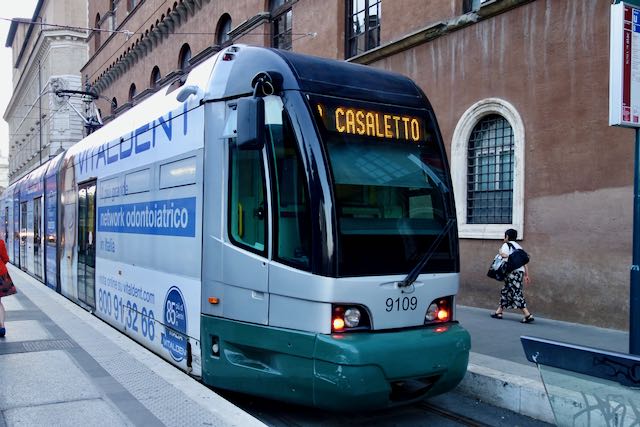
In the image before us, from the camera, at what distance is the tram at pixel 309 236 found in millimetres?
4340

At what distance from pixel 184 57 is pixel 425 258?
21170 mm

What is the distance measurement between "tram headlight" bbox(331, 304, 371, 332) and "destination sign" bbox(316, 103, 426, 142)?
54.3 inches

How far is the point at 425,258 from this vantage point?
474 cm

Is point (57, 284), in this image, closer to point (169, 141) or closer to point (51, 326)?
point (51, 326)

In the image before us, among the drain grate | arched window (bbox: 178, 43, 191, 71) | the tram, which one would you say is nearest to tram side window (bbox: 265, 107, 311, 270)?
the tram

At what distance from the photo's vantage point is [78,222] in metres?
9.95

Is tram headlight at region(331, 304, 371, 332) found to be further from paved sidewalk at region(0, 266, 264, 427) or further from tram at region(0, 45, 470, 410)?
paved sidewalk at region(0, 266, 264, 427)

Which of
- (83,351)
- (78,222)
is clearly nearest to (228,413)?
(83,351)

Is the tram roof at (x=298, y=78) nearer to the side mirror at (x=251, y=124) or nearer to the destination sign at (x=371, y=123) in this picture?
the destination sign at (x=371, y=123)

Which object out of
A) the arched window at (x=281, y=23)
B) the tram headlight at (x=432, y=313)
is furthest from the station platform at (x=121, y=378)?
the arched window at (x=281, y=23)

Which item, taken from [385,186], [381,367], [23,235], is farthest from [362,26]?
[23,235]

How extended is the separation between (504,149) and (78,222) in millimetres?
7551

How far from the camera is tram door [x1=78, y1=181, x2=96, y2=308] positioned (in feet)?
29.5

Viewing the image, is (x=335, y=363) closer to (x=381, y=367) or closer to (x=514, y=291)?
(x=381, y=367)
